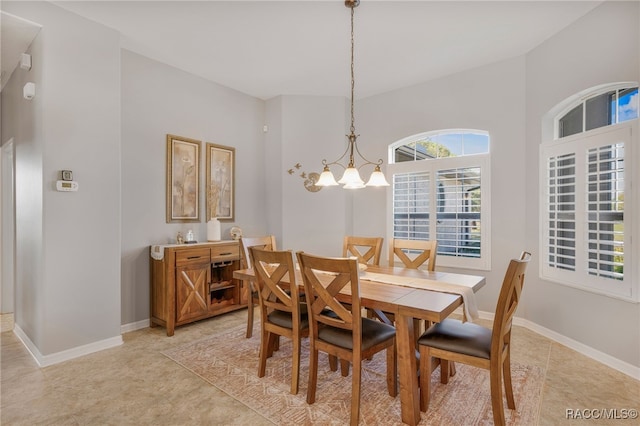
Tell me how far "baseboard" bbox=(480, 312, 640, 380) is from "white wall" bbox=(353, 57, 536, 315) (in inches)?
7.0

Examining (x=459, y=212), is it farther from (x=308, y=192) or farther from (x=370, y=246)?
(x=308, y=192)

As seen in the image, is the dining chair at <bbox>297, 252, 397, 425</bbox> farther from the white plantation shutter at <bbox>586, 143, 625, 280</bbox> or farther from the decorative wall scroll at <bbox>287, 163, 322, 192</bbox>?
the decorative wall scroll at <bbox>287, 163, 322, 192</bbox>

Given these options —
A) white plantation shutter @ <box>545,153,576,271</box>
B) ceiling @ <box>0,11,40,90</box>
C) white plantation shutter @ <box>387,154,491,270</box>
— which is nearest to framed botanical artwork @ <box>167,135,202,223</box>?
ceiling @ <box>0,11,40,90</box>

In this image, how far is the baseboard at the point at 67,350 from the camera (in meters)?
2.74

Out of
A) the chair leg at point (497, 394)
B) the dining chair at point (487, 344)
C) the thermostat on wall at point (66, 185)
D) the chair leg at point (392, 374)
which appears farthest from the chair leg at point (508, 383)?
the thermostat on wall at point (66, 185)

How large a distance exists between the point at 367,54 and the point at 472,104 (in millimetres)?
1481

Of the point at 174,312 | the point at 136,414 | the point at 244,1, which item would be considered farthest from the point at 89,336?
the point at 244,1

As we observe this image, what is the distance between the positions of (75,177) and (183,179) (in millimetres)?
1237

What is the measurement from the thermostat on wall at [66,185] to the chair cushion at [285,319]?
6.84ft

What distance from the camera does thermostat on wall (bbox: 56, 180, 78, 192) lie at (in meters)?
2.77

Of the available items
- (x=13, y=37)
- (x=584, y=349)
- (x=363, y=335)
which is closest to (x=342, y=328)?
(x=363, y=335)

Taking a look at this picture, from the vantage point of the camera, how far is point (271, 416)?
2.04m

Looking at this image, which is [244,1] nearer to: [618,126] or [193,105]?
[193,105]

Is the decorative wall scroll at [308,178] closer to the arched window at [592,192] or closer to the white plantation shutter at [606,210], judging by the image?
the arched window at [592,192]
